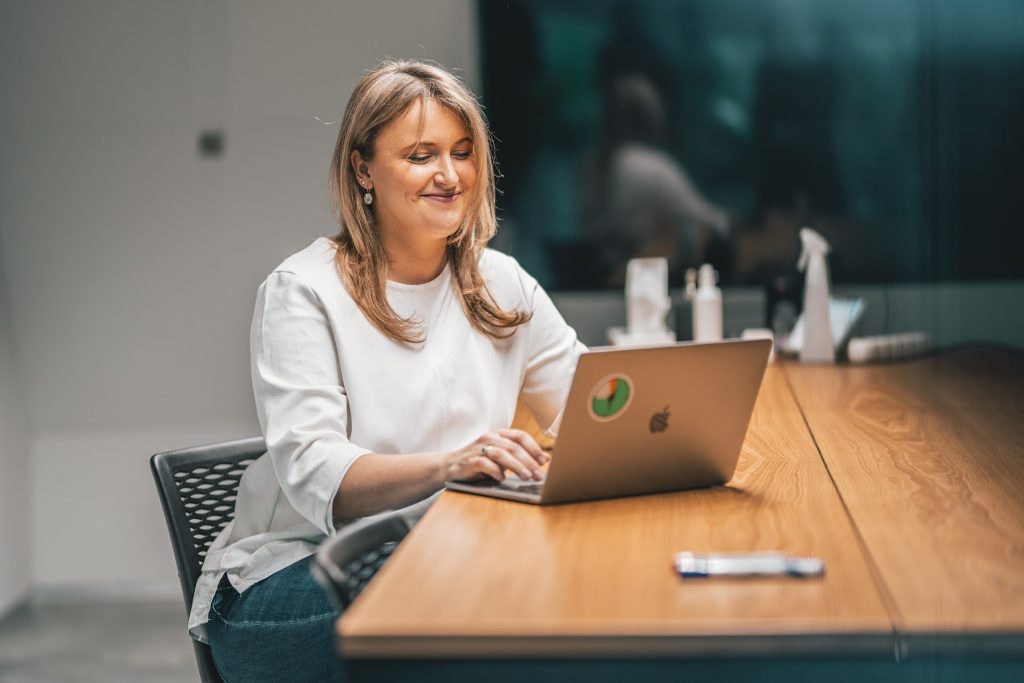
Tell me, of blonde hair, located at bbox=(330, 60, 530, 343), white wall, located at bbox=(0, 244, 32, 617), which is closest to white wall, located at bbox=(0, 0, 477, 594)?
white wall, located at bbox=(0, 244, 32, 617)

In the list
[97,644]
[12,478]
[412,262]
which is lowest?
[97,644]

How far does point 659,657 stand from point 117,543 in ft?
10.4

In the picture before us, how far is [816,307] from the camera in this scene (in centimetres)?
312

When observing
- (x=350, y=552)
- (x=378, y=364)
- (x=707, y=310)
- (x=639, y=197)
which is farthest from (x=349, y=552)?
(x=639, y=197)

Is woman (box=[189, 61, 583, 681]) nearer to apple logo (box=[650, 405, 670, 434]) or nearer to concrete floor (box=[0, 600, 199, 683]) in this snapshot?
apple logo (box=[650, 405, 670, 434])

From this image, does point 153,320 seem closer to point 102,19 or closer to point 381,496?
point 102,19

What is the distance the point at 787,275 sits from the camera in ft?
11.5

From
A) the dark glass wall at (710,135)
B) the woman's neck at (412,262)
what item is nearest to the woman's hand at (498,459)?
the woman's neck at (412,262)

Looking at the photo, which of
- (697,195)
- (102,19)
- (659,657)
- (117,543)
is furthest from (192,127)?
(659,657)

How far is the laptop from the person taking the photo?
1386 millimetres

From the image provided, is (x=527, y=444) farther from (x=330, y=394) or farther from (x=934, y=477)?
(x=934, y=477)

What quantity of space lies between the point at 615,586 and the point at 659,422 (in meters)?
0.38

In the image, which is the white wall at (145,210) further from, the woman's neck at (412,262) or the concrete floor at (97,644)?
the woman's neck at (412,262)

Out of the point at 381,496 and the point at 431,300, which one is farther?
the point at 431,300
